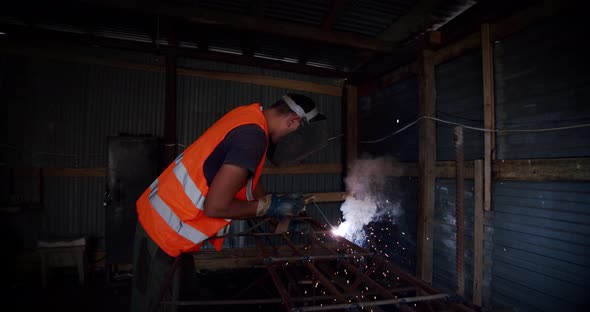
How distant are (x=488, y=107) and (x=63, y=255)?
6.84 m

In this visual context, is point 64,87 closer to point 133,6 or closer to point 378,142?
point 133,6

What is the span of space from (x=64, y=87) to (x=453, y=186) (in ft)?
23.1

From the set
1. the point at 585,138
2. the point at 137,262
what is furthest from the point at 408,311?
the point at 585,138

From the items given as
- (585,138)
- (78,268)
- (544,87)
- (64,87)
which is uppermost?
(64,87)

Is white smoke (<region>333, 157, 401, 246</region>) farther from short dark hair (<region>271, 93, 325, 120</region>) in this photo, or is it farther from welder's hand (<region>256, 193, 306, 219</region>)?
short dark hair (<region>271, 93, 325, 120</region>)

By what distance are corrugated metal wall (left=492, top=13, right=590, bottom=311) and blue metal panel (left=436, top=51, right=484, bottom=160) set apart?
0.94 feet

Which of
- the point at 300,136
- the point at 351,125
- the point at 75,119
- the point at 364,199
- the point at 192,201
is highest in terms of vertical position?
the point at 351,125

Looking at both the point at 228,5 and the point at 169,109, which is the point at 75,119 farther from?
the point at 228,5

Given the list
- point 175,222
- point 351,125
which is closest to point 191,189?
point 175,222

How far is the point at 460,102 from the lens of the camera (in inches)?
167

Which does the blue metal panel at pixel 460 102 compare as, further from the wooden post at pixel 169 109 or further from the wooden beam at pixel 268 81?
the wooden post at pixel 169 109

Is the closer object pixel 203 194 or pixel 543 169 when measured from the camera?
pixel 203 194

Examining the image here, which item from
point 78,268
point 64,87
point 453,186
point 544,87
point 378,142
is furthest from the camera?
point 378,142

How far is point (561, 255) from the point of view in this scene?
305 centimetres
